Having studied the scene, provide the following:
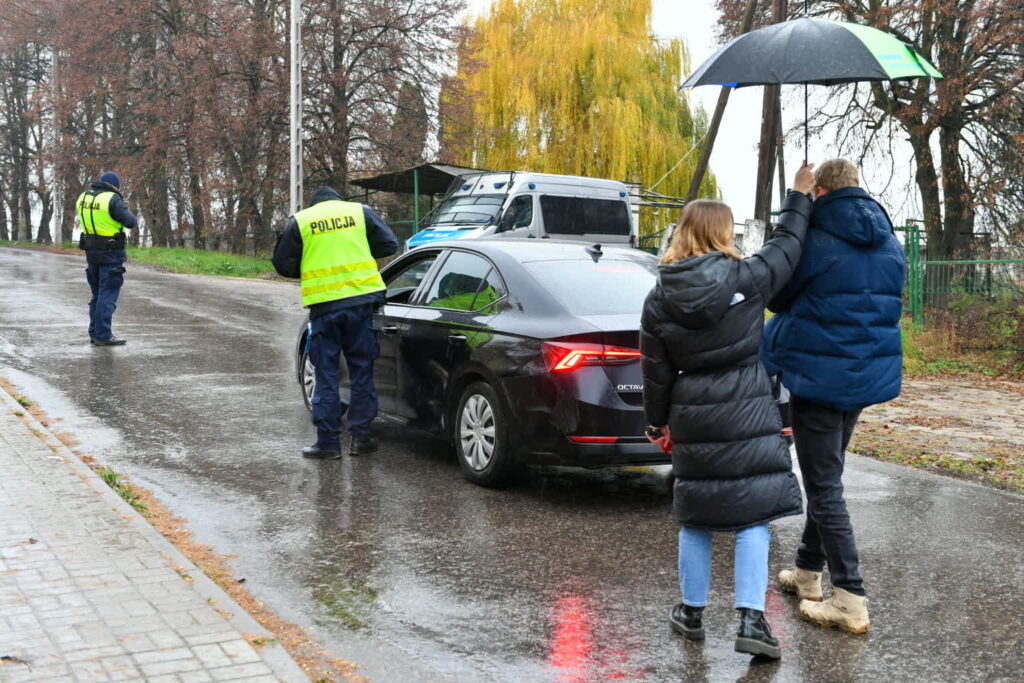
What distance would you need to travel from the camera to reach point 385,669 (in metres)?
4.04

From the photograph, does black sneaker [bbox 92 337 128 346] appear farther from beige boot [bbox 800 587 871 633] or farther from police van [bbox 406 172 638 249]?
beige boot [bbox 800 587 871 633]

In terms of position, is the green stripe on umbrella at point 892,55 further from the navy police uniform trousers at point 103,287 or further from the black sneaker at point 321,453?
the navy police uniform trousers at point 103,287

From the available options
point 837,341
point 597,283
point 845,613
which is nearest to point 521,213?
point 597,283

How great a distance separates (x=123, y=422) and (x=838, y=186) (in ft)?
20.6

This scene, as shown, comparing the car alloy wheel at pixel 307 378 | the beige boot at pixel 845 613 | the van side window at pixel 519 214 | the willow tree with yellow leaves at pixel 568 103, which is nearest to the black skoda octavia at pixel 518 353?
the car alloy wheel at pixel 307 378

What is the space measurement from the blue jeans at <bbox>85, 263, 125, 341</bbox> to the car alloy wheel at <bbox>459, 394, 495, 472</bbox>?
7360mm

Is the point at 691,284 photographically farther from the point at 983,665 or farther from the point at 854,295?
the point at 983,665

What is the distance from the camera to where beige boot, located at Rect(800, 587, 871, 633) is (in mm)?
4496

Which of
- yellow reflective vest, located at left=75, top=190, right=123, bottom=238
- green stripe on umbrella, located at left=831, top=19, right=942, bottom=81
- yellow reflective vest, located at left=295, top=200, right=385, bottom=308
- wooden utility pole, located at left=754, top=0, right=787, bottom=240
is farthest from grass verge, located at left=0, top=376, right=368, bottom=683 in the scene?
wooden utility pole, located at left=754, top=0, right=787, bottom=240

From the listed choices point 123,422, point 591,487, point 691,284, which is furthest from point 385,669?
point 123,422

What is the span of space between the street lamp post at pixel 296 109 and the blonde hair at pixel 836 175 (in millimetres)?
20469

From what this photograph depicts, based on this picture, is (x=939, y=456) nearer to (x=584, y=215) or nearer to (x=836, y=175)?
(x=836, y=175)

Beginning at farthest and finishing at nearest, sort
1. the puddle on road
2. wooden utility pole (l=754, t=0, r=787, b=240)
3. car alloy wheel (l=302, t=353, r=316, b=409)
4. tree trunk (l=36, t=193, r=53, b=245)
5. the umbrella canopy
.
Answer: tree trunk (l=36, t=193, r=53, b=245) < wooden utility pole (l=754, t=0, r=787, b=240) < car alloy wheel (l=302, t=353, r=316, b=409) < the puddle on road < the umbrella canopy

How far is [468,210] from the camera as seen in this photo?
59.3 ft
